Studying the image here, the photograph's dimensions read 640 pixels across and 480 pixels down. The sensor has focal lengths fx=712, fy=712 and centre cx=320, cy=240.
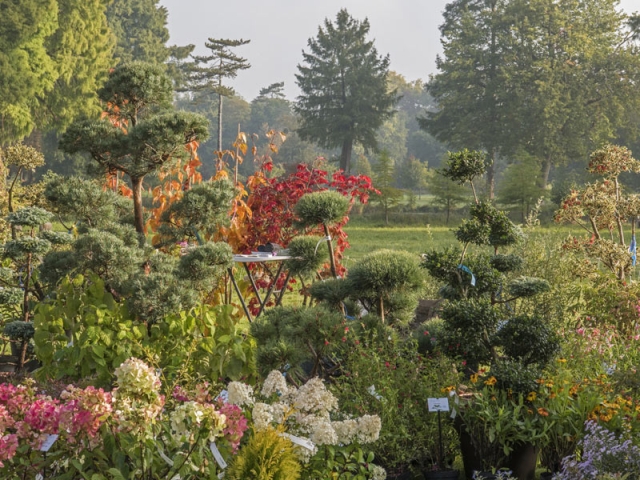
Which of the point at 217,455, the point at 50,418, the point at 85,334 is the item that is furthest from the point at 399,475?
the point at 85,334

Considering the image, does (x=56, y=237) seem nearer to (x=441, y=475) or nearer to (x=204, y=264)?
(x=204, y=264)

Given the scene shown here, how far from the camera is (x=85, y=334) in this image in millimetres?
4082

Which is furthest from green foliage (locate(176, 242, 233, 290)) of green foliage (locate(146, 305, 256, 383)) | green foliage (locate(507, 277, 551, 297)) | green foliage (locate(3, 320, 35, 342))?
green foliage (locate(507, 277, 551, 297))

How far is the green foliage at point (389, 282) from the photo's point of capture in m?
4.38

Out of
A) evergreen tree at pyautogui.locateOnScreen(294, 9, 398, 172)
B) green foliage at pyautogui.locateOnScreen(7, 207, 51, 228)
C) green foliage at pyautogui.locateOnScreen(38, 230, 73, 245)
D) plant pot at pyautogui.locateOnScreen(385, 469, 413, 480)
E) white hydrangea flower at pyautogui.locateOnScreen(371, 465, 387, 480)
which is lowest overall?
plant pot at pyautogui.locateOnScreen(385, 469, 413, 480)

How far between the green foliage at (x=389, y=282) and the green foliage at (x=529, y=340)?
82 cm

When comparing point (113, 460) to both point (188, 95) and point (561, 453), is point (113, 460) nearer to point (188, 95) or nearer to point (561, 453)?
point (561, 453)

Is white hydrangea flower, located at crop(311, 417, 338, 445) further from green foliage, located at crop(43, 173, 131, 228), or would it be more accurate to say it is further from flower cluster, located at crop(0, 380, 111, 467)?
green foliage, located at crop(43, 173, 131, 228)

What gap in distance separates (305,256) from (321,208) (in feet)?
1.43

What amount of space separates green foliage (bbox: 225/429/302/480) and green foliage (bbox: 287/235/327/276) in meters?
2.89

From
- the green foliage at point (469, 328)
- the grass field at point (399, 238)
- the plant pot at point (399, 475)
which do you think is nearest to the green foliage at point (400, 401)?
the plant pot at point (399, 475)

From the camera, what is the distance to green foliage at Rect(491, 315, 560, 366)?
144 inches

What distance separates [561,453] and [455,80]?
1010 inches

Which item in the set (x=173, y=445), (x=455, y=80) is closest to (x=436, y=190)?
(x=455, y=80)
